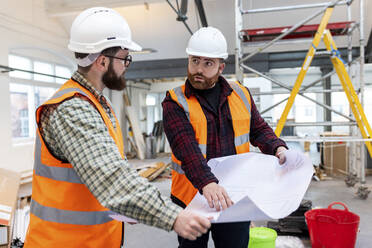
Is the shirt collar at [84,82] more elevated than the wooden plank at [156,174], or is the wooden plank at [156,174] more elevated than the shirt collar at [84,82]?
the shirt collar at [84,82]

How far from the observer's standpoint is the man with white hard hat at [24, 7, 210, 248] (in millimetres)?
944

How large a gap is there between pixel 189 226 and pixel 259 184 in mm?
705

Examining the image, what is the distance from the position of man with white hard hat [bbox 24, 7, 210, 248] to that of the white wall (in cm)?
627

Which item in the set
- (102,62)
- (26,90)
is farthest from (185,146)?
(26,90)

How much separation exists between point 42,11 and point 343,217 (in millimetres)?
8103

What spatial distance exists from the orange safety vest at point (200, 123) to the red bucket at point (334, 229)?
179 centimetres

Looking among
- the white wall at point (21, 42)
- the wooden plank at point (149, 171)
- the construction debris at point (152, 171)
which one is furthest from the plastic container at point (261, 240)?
the white wall at point (21, 42)

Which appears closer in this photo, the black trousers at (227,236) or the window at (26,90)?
the black trousers at (227,236)

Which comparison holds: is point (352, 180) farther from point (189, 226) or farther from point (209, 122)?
point (189, 226)

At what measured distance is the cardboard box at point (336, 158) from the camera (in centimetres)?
725

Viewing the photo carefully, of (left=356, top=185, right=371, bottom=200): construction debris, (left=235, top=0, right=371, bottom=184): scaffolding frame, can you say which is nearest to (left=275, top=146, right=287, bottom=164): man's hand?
(left=235, top=0, right=371, bottom=184): scaffolding frame

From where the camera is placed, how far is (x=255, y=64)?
8797 millimetres

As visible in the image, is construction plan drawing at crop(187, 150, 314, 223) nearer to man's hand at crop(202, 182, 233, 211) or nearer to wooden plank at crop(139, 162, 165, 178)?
man's hand at crop(202, 182, 233, 211)

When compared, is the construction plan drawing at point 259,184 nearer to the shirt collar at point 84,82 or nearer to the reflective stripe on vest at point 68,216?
the reflective stripe on vest at point 68,216
